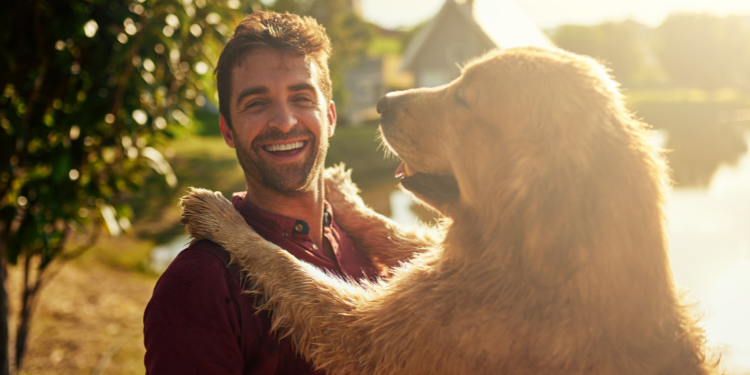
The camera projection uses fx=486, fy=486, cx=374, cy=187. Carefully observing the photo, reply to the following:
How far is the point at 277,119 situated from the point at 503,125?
977mm

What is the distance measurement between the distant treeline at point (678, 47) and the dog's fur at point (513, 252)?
24963 millimetres

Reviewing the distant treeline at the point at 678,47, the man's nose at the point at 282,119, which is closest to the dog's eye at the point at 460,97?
the man's nose at the point at 282,119

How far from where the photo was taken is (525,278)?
1.88 m

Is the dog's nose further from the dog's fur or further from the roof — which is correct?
the roof

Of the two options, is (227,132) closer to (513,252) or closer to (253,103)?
(253,103)

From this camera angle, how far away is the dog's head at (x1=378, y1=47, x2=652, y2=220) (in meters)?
1.90

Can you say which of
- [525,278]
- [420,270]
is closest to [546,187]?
[525,278]

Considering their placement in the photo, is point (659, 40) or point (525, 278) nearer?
point (525, 278)

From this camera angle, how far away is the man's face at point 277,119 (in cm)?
213

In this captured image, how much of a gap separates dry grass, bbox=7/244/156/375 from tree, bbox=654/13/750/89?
29.9m

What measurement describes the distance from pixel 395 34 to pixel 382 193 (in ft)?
195

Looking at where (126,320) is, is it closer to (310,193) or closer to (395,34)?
(310,193)

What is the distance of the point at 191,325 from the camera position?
5.54 ft

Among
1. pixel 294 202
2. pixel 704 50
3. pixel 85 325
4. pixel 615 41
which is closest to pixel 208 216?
pixel 294 202
